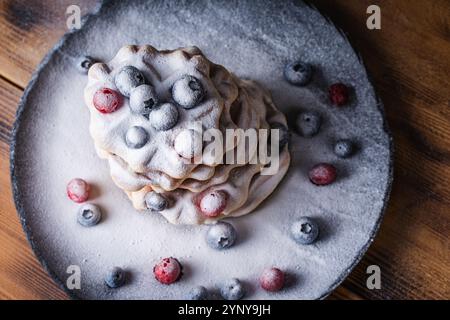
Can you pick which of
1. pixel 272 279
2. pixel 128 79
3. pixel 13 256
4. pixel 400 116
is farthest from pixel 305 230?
pixel 13 256

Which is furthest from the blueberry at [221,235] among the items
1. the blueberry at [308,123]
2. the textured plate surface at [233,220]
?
the blueberry at [308,123]

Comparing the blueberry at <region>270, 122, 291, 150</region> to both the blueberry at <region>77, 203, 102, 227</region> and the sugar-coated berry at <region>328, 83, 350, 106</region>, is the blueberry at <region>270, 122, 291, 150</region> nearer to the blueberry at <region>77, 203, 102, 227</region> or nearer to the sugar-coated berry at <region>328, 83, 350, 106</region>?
the sugar-coated berry at <region>328, 83, 350, 106</region>

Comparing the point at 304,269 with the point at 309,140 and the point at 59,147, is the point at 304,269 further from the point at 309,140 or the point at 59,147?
the point at 59,147

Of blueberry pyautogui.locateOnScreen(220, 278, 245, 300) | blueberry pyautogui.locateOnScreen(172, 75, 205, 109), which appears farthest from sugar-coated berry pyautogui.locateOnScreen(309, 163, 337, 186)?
blueberry pyautogui.locateOnScreen(172, 75, 205, 109)

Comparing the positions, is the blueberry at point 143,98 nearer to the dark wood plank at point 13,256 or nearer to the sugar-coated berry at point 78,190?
the sugar-coated berry at point 78,190

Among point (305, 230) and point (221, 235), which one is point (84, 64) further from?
point (305, 230)
